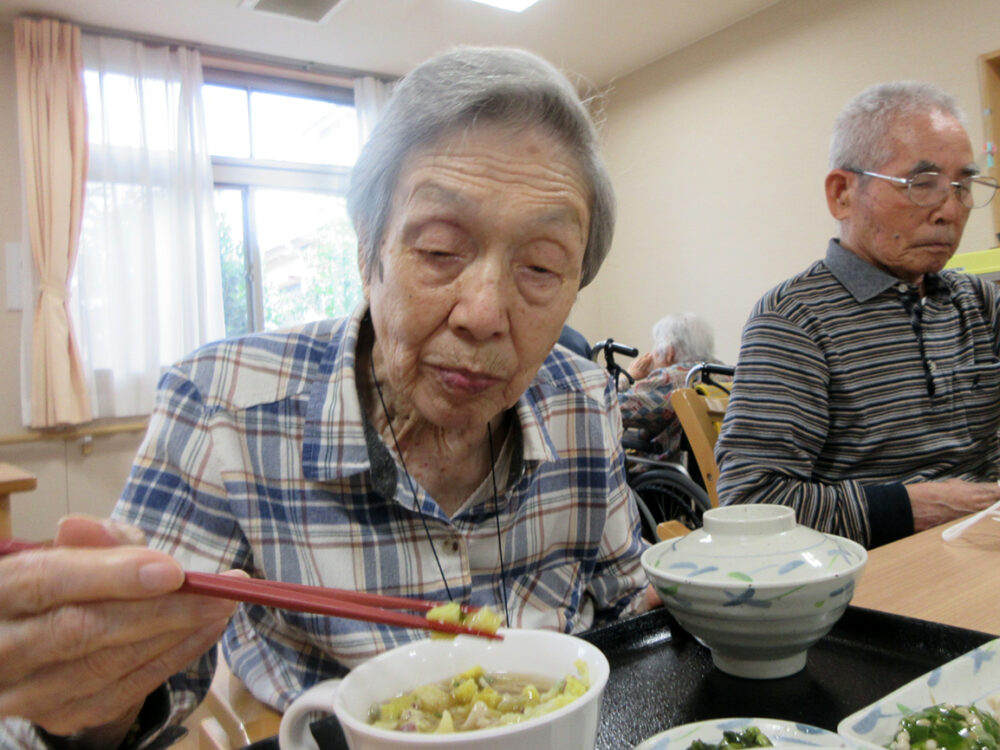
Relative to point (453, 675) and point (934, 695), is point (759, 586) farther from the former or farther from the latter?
point (453, 675)

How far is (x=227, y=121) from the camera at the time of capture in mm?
5328

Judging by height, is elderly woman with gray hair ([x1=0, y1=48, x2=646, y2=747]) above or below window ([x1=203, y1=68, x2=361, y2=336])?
below

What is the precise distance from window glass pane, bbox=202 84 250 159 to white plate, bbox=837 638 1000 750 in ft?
17.7

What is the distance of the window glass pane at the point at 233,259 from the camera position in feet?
17.4

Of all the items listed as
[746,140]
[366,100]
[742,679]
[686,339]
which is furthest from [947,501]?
[366,100]

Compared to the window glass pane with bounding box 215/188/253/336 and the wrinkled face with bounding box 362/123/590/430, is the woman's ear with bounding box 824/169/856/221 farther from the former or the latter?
the window glass pane with bounding box 215/188/253/336

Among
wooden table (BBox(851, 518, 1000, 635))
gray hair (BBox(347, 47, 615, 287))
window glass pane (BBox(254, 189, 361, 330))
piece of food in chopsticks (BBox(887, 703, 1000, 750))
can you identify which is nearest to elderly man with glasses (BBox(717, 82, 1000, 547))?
wooden table (BBox(851, 518, 1000, 635))

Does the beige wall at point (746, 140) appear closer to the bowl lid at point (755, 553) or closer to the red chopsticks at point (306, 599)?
the bowl lid at point (755, 553)

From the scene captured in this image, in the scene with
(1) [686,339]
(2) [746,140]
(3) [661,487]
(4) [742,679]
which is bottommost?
(3) [661,487]

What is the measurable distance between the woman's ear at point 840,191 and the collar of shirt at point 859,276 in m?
0.12

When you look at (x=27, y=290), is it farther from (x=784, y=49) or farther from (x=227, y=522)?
(x=784, y=49)

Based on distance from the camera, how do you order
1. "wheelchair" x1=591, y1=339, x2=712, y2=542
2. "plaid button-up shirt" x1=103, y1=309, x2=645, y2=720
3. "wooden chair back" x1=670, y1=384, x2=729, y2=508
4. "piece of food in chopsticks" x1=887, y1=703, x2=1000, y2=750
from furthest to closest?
"wheelchair" x1=591, y1=339, x2=712, y2=542
"wooden chair back" x1=670, y1=384, x2=729, y2=508
"plaid button-up shirt" x1=103, y1=309, x2=645, y2=720
"piece of food in chopsticks" x1=887, y1=703, x2=1000, y2=750

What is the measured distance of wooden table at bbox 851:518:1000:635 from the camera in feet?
3.04

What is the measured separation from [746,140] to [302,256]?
3258mm
